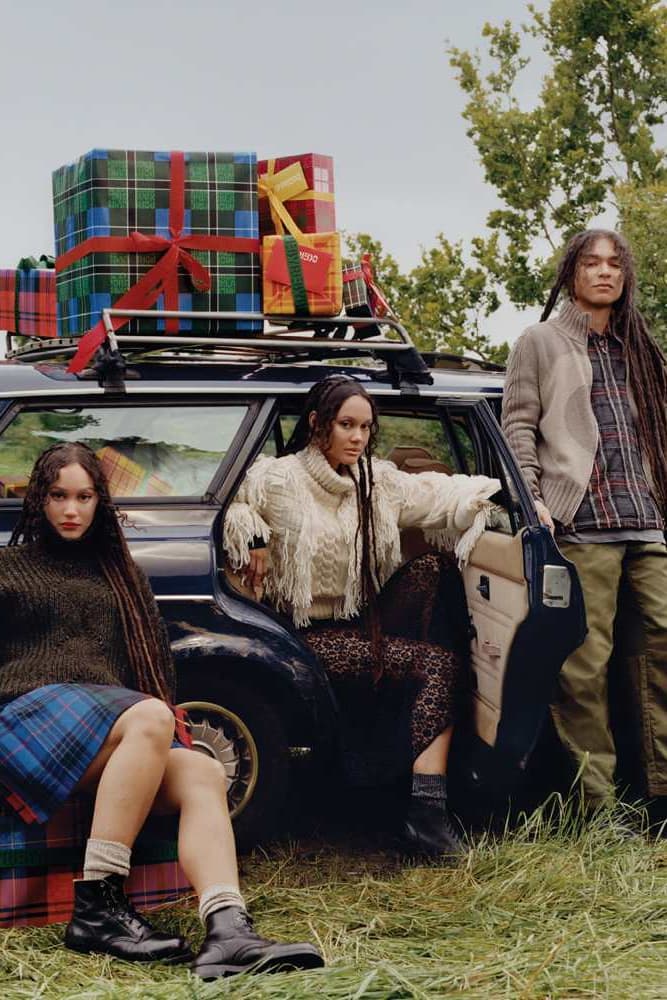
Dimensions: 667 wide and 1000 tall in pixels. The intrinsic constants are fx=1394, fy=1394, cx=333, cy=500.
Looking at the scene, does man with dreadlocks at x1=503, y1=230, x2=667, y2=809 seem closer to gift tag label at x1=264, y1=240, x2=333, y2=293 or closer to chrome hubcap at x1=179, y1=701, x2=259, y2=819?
gift tag label at x1=264, y1=240, x2=333, y2=293

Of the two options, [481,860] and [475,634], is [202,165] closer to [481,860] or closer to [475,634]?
[475,634]

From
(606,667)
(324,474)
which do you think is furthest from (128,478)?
(606,667)

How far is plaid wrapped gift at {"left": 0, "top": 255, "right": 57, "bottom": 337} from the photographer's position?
5629mm

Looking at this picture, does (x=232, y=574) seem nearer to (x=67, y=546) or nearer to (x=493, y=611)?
(x=67, y=546)

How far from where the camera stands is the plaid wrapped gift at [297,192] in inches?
196

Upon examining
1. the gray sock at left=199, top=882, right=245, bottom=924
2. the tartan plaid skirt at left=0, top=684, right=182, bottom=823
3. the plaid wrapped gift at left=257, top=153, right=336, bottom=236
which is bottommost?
the gray sock at left=199, top=882, right=245, bottom=924

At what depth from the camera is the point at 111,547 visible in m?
4.05

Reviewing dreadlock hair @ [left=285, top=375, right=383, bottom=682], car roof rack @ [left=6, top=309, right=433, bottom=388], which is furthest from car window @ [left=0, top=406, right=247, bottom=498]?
dreadlock hair @ [left=285, top=375, right=383, bottom=682]

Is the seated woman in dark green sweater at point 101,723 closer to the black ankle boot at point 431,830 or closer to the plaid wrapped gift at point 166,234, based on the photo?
the plaid wrapped gift at point 166,234

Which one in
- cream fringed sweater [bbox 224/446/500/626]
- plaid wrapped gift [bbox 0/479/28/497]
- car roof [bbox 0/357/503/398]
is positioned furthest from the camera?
cream fringed sweater [bbox 224/446/500/626]

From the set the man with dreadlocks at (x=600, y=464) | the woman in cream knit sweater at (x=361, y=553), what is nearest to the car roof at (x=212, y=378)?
the woman in cream knit sweater at (x=361, y=553)

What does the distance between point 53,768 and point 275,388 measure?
1649 mm

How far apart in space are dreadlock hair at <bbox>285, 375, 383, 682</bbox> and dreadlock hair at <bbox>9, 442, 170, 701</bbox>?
943 mm

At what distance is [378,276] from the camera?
1633 centimetres
